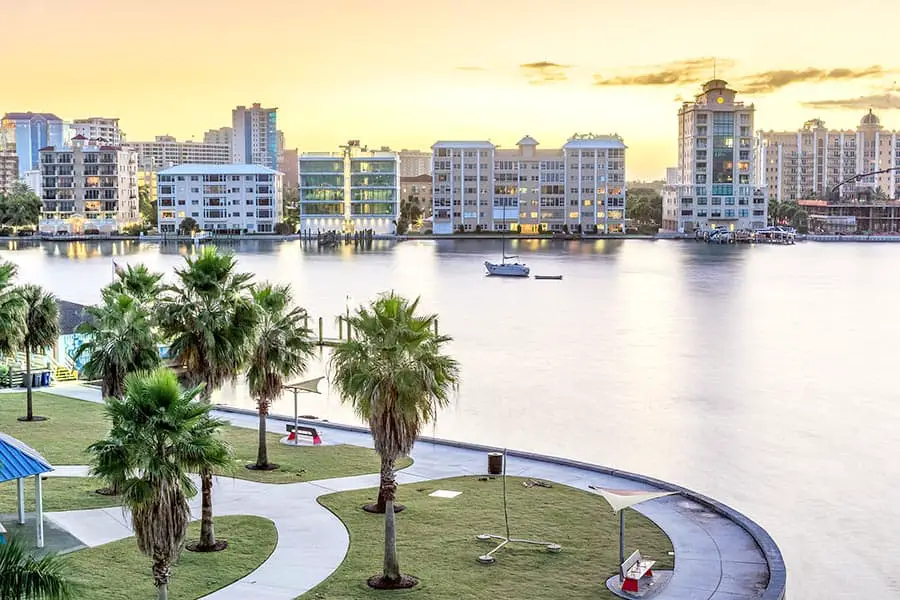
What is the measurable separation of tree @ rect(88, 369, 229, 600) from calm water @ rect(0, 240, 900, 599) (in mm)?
15614

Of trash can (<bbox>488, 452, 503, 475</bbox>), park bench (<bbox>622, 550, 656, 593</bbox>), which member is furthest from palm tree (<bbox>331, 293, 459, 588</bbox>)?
trash can (<bbox>488, 452, 503, 475</bbox>)

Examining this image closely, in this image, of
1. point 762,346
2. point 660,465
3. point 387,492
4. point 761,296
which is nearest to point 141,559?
point 387,492

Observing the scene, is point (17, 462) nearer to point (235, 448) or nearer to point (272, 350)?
point (272, 350)

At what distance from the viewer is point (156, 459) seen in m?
18.3

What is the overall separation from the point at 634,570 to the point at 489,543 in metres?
4.06

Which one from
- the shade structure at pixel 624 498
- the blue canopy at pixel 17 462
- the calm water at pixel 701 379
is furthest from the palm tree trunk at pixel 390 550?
the calm water at pixel 701 379

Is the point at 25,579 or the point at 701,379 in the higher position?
the point at 25,579

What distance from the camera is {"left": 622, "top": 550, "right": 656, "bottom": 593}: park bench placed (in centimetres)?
2148

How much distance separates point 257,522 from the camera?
84.7 ft

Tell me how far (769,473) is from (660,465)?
3.97 m

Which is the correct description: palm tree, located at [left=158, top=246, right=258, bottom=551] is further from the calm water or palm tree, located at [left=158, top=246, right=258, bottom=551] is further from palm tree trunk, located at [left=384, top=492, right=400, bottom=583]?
the calm water

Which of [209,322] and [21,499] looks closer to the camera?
[21,499]

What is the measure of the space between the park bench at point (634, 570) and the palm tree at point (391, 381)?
448cm

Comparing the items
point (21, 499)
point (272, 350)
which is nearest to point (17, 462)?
point (21, 499)
